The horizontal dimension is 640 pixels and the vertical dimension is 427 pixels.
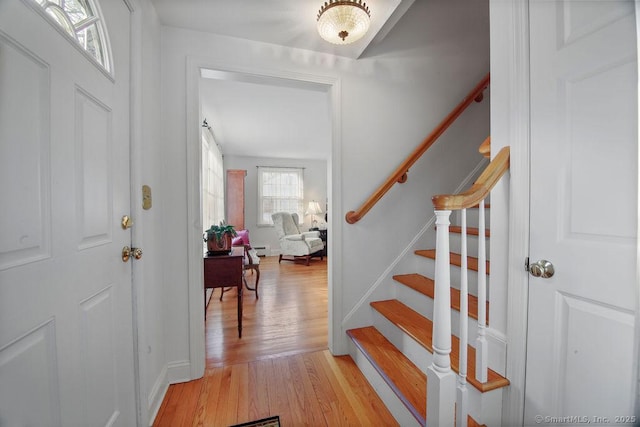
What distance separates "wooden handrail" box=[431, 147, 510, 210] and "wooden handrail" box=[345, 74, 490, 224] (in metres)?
0.85

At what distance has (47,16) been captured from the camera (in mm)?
682

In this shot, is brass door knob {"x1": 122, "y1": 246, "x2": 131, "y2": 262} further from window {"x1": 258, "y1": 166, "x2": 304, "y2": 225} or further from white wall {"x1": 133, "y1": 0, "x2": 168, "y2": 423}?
window {"x1": 258, "y1": 166, "x2": 304, "y2": 225}

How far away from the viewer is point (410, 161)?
1.95 meters

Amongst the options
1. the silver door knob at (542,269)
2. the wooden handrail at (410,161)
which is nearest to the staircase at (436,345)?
the silver door knob at (542,269)

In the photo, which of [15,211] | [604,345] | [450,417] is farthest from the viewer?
[450,417]

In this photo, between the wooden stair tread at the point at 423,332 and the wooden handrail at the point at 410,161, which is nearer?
the wooden stair tread at the point at 423,332

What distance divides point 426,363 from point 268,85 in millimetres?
2338

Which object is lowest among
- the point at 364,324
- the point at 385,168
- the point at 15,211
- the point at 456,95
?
the point at 364,324

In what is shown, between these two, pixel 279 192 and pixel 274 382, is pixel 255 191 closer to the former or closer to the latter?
pixel 279 192

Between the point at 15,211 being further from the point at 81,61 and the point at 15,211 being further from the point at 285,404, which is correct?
the point at 285,404

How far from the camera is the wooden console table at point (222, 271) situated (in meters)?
2.01

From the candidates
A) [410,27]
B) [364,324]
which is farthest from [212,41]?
[364,324]

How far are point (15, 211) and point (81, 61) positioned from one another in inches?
21.9

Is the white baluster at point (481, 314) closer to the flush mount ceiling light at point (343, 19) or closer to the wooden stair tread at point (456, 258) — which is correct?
the wooden stair tread at point (456, 258)
